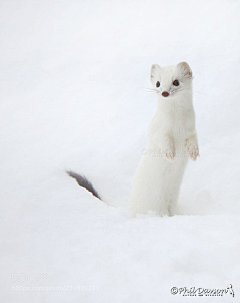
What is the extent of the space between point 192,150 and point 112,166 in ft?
3.32

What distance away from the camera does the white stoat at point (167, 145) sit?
2.16 meters

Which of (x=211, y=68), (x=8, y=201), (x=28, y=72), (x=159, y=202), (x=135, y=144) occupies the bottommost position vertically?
(x=8, y=201)

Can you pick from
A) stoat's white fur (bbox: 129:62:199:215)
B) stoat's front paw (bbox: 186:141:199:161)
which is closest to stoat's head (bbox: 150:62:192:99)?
stoat's white fur (bbox: 129:62:199:215)

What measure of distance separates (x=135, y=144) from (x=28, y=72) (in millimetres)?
2278

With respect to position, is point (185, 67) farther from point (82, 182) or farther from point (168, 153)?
point (82, 182)

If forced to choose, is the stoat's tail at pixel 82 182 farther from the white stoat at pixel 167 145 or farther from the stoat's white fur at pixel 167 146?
the stoat's white fur at pixel 167 146

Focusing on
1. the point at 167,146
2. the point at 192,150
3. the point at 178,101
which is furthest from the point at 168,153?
the point at 178,101

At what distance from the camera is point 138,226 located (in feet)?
5.49

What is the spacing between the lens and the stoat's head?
2111 millimetres

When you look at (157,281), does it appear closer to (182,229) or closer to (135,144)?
(182,229)

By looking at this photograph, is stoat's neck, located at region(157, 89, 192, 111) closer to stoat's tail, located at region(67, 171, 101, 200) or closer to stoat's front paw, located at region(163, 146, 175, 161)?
stoat's front paw, located at region(163, 146, 175, 161)

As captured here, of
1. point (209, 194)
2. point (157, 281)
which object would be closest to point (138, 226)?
point (157, 281)

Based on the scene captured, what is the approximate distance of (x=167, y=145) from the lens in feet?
7.04

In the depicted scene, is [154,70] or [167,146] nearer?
[167,146]
